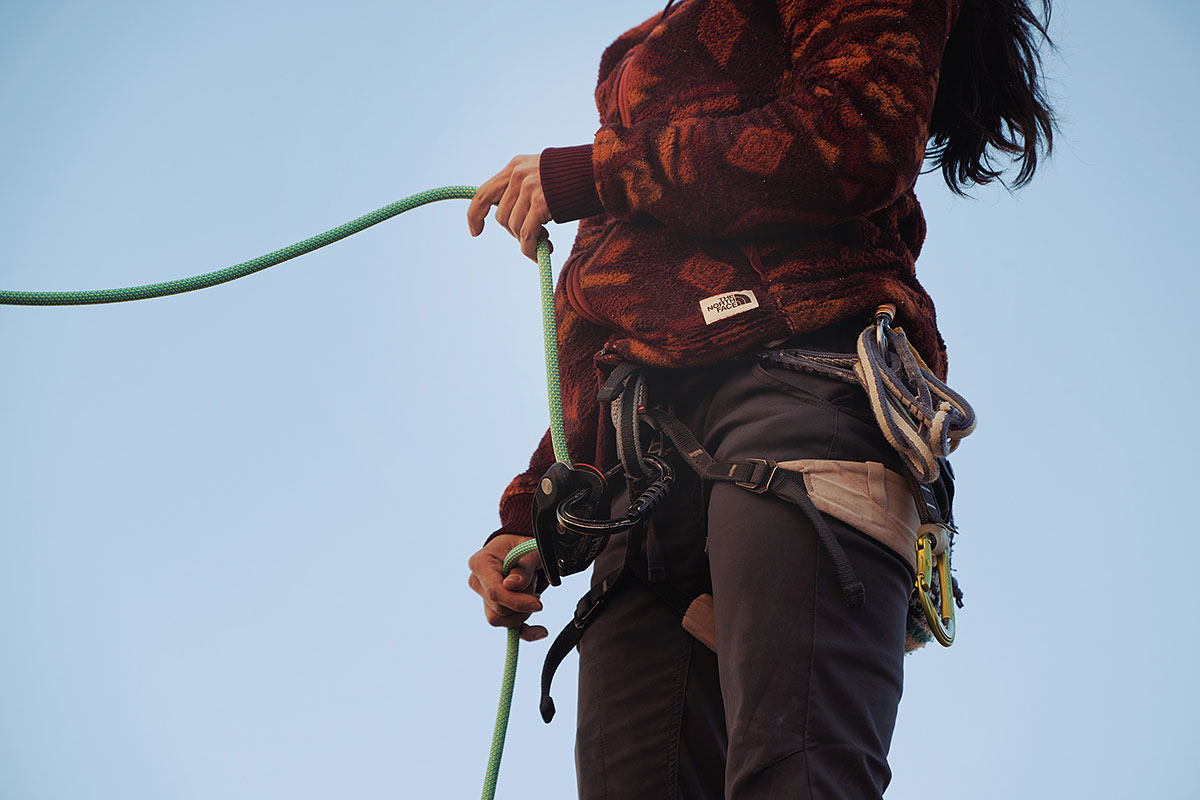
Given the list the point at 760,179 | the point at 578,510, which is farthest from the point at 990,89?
the point at 578,510

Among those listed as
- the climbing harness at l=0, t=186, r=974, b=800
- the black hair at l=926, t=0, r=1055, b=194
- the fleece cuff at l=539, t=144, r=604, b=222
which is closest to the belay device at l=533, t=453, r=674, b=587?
the climbing harness at l=0, t=186, r=974, b=800

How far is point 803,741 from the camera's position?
Answer: 2.14 feet

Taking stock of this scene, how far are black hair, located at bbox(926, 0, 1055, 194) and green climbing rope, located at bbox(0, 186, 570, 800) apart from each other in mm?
408

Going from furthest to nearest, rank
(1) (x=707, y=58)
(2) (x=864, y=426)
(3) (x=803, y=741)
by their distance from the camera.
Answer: (1) (x=707, y=58)
(2) (x=864, y=426)
(3) (x=803, y=741)

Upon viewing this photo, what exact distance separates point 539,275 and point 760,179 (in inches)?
8.8

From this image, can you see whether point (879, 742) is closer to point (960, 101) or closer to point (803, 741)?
point (803, 741)

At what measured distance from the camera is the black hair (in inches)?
36.0

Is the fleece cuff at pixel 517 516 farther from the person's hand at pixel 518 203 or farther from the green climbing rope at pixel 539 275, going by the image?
the person's hand at pixel 518 203

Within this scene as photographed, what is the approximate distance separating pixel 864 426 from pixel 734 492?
111 millimetres

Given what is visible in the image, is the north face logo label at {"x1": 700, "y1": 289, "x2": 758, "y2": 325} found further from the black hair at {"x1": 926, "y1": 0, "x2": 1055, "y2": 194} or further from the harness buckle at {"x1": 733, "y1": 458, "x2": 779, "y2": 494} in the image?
the black hair at {"x1": 926, "y1": 0, "x2": 1055, "y2": 194}

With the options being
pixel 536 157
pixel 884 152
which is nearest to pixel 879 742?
pixel 884 152

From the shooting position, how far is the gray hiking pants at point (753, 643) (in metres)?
0.66

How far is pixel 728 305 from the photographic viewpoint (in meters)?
0.79

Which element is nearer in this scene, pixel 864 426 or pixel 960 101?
pixel 864 426
